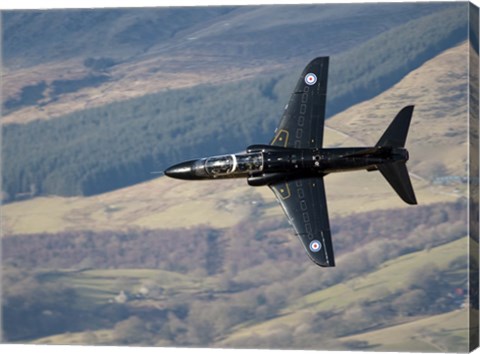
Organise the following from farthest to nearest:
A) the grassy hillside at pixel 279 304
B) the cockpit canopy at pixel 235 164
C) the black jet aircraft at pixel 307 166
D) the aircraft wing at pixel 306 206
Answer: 1. the grassy hillside at pixel 279 304
2. the cockpit canopy at pixel 235 164
3. the aircraft wing at pixel 306 206
4. the black jet aircraft at pixel 307 166

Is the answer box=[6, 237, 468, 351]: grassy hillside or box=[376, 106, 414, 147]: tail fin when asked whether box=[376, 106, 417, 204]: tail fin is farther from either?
box=[6, 237, 468, 351]: grassy hillside

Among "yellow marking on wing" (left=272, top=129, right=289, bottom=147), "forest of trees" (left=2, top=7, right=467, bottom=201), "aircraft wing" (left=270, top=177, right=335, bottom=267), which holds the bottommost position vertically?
"aircraft wing" (left=270, top=177, right=335, bottom=267)

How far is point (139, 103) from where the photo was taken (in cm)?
18062

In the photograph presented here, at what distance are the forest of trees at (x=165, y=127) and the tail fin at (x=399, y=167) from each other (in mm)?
77387

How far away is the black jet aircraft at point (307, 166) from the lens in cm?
8581

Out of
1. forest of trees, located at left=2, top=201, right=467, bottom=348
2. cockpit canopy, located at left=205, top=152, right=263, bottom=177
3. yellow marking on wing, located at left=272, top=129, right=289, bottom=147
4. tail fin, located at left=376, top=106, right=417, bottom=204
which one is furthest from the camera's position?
forest of trees, located at left=2, top=201, right=467, bottom=348

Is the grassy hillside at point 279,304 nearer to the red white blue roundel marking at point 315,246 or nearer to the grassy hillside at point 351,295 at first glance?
the grassy hillside at point 351,295

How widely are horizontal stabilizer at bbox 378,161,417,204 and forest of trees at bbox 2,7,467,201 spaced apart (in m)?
78.7

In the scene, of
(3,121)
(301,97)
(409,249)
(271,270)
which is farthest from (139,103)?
(301,97)

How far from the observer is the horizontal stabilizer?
8544 centimetres

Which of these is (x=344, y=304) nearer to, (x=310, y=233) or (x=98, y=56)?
(x=98, y=56)

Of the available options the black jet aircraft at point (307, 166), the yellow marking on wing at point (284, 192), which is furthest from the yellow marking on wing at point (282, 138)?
the yellow marking on wing at point (284, 192)

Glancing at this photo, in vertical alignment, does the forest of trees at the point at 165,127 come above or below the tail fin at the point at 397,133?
above

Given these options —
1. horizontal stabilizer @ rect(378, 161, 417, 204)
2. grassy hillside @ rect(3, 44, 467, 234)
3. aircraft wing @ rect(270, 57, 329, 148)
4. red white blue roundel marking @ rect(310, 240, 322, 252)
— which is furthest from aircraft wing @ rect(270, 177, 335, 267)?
grassy hillside @ rect(3, 44, 467, 234)
